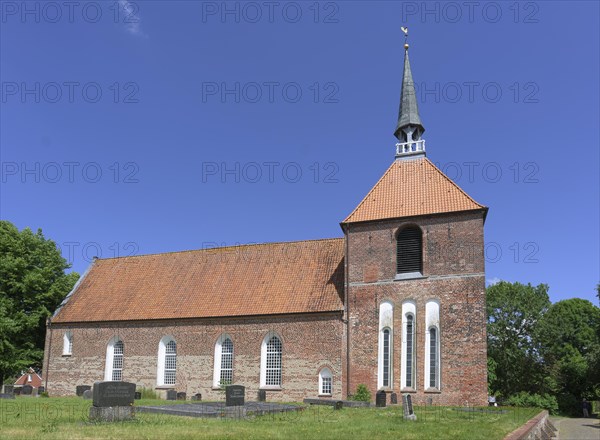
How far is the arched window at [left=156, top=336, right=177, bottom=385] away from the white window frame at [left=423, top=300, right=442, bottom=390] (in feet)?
48.2

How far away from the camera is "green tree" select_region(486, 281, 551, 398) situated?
49.9 m

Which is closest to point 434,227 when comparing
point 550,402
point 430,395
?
point 430,395

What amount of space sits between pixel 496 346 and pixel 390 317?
90.3 feet

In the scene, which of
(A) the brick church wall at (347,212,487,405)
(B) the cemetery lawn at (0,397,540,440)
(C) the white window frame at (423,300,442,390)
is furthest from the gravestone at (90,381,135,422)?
(C) the white window frame at (423,300,442,390)

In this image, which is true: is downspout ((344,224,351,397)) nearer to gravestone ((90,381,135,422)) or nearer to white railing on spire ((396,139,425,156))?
white railing on spire ((396,139,425,156))

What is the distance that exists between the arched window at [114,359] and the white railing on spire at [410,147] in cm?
2063

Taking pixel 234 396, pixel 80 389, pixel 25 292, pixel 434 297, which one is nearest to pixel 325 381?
pixel 434 297

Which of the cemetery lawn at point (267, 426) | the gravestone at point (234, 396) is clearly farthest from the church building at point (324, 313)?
the gravestone at point (234, 396)

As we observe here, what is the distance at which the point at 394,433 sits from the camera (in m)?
13.9

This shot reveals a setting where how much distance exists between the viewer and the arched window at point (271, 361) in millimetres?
29547

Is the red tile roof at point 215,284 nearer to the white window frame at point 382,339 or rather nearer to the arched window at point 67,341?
the arched window at point 67,341

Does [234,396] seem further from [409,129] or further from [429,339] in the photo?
[409,129]

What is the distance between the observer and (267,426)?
1504cm

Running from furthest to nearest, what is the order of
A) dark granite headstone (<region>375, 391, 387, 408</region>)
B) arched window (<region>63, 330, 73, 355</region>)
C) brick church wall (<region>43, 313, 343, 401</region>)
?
1. arched window (<region>63, 330, 73, 355</region>)
2. brick church wall (<region>43, 313, 343, 401</region>)
3. dark granite headstone (<region>375, 391, 387, 408</region>)
